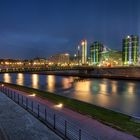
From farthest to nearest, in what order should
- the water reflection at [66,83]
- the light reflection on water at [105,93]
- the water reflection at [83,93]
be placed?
the water reflection at [66,83] < the water reflection at [83,93] < the light reflection on water at [105,93]

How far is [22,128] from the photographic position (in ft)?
46.2

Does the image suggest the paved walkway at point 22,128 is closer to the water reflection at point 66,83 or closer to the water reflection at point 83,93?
the water reflection at point 83,93

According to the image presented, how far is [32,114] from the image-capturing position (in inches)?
706

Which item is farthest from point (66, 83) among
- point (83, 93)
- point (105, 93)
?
point (83, 93)

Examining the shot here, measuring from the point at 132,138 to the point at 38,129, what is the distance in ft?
19.1

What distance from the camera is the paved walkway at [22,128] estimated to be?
1236 centimetres

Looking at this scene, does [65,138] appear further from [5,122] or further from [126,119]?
[126,119]

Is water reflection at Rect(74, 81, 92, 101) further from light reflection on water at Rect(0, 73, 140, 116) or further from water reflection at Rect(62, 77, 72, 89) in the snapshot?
water reflection at Rect(62, 77, 72, 89)

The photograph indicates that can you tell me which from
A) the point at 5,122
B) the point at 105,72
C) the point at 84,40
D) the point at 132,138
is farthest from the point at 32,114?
the point at 84,40

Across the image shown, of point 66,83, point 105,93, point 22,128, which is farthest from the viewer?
point 66,83

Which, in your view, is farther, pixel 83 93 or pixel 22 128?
pixel 83 93

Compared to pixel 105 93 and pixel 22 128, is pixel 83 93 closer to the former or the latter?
pixel 105 93

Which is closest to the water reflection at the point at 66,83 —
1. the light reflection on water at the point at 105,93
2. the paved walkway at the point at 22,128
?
the light reflection on water at the point at 105,93

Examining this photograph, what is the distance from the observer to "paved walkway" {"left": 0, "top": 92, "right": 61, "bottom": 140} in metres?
12.4
